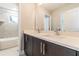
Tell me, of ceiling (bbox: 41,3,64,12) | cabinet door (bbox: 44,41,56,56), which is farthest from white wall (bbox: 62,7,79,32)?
cabinet door (bbox: 44,41,56,56)

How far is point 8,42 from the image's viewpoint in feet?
12.8

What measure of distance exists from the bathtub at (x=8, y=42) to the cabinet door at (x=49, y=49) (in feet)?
7.46

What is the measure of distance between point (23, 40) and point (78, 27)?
6.79 feet

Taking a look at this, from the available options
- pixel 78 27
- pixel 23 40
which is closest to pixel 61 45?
pixel 78 27

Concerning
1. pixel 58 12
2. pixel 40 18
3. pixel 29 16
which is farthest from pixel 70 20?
pixel 29 16

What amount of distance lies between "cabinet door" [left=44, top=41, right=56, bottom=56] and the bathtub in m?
2.27

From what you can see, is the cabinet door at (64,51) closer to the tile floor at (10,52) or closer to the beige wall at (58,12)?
the beige wall at (58,12)

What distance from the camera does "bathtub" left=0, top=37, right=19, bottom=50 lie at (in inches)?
148

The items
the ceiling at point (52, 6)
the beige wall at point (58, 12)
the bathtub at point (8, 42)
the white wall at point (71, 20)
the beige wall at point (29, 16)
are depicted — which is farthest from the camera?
the bathtub at point (8, 42)

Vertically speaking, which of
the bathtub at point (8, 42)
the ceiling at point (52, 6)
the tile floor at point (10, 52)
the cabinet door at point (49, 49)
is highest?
the ceiling at point (52, 6)

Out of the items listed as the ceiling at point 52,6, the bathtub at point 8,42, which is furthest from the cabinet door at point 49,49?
the bathtub at point 8,42

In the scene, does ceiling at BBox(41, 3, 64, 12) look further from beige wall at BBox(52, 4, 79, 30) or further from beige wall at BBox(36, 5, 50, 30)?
beige wall at BBox(36, 5, 50, 30)

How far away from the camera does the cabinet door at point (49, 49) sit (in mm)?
1467

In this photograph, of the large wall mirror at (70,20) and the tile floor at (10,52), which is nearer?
the large wall mirror at (70,20)
